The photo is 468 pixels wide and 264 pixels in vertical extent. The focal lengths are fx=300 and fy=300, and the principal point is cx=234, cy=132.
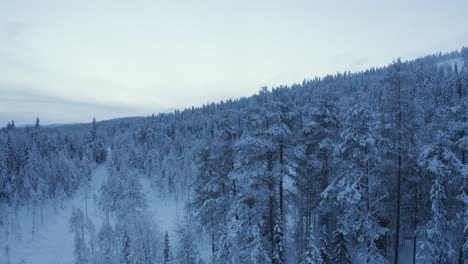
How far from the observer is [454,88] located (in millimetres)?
109250

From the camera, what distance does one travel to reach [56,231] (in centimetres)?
7738

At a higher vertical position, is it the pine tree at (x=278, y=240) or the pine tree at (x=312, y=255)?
the pine tree at (x=278, y=240)

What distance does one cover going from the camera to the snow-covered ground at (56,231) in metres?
64.1

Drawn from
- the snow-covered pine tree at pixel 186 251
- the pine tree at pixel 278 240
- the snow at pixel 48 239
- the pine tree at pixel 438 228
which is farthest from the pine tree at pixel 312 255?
the snow at pixel 48 239

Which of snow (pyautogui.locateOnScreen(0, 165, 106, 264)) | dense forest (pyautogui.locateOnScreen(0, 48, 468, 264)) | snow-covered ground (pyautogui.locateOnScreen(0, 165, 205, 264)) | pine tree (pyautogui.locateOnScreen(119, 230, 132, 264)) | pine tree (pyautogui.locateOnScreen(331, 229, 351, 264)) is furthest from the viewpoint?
snow (pyautogui.locateOnScreen(0, 165, 106, 264))

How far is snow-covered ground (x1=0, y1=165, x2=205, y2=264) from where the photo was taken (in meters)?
64.1

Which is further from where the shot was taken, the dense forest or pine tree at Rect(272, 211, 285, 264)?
pine tree at Rect(272, 211, 285, 264)

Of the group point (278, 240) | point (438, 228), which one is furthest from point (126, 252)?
point (438, 228)

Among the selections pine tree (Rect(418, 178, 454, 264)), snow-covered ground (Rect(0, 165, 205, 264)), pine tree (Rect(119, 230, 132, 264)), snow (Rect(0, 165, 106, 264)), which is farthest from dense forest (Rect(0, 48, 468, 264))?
snow (Rect(0, 165, 106, 264))

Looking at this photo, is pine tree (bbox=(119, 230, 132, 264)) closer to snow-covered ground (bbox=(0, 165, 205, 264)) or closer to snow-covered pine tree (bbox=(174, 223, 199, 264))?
snow-covered ground (bbox=(0, 165, 205, 264))

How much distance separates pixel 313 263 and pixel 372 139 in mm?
7985

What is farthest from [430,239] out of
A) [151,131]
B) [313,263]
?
[151,131]

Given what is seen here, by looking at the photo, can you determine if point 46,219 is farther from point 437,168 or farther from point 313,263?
point 437,168

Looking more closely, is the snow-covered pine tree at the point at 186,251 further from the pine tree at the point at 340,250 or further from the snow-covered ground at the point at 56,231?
the snow-covered ground at the point at 56,231
